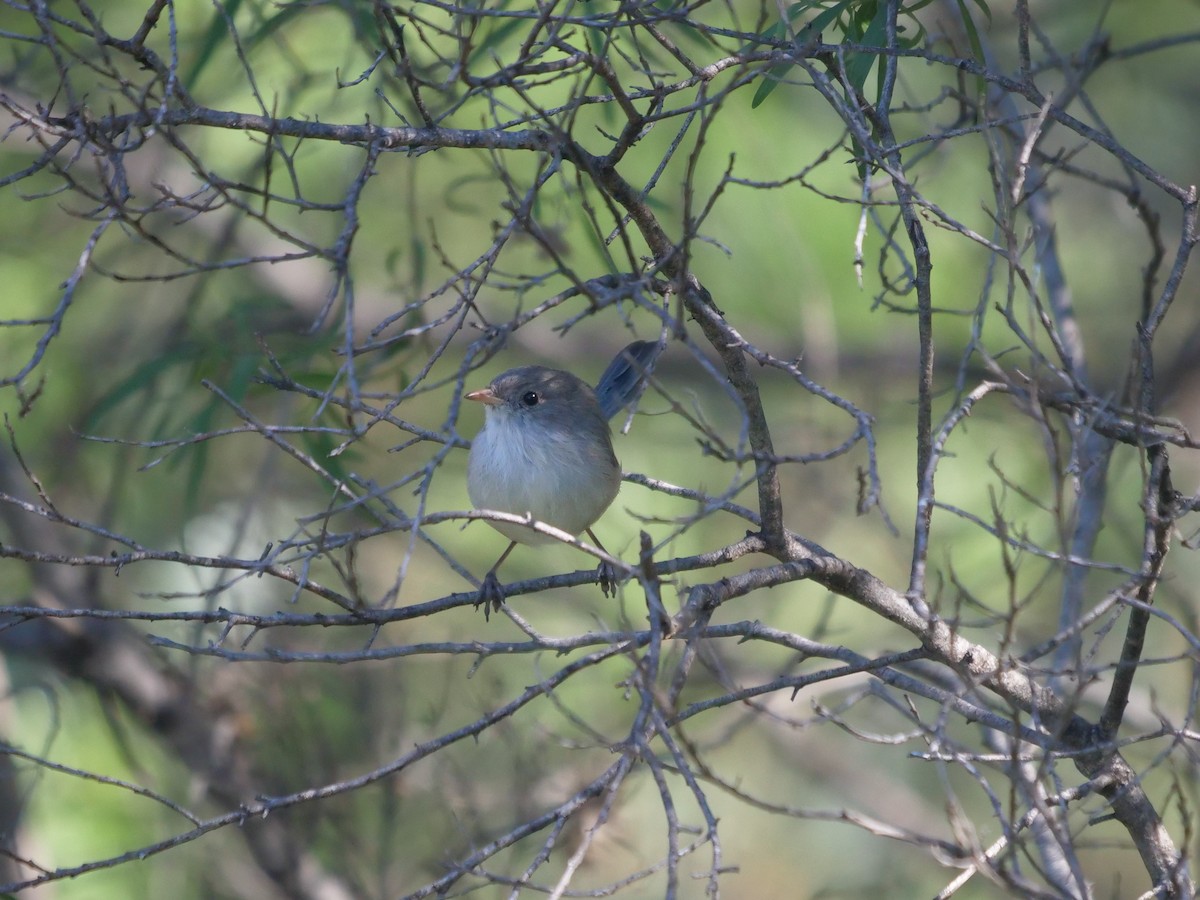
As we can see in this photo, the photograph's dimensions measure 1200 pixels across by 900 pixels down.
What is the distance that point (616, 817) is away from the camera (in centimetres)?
567

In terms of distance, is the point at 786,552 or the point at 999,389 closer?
the point at 999,389

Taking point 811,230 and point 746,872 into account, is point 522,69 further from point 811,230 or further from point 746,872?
point 746,872

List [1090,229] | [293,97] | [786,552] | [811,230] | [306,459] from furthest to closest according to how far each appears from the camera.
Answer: [1090,229]
[811,230]
[293,97]
[786,552]
[306,459]

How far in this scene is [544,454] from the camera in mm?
4441

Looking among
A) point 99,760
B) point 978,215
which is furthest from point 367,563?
point 978,215

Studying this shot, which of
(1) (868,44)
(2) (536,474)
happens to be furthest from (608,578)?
(1) (868,44)

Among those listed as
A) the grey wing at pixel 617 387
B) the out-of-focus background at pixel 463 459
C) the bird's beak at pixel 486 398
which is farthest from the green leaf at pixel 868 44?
the bird's beak at pixel 486 398

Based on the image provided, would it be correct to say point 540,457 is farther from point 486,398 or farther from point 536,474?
point 486,398

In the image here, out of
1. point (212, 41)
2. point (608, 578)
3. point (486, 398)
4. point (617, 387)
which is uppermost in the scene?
point (212, 41)

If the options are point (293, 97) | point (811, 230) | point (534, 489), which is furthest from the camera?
point (811, 230)

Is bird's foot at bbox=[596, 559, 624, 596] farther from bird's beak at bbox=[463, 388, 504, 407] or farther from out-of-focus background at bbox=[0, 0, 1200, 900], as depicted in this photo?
bird's beak at bbox=[463, 388, 504, 407]

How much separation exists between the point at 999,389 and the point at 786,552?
2.30 feet

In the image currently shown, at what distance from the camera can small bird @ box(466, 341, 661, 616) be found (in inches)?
172

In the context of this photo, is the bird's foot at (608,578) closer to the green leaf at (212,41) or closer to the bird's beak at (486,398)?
the bird's beak at (486,398)
